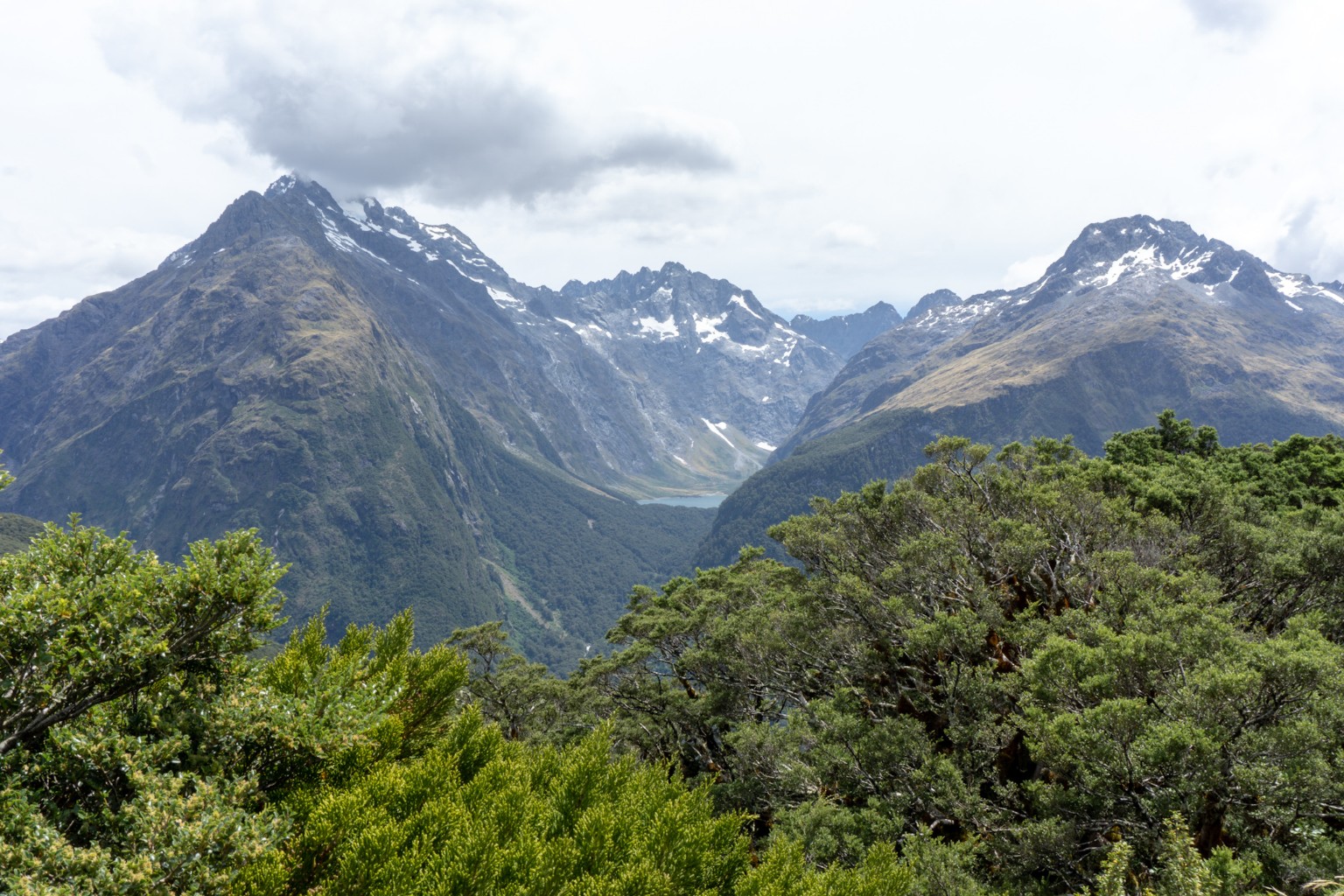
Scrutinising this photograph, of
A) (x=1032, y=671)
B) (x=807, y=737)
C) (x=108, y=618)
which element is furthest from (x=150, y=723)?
(x=807, y=737)

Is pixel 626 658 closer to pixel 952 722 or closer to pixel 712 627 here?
pixel 712 627

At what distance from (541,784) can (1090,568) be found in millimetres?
27974

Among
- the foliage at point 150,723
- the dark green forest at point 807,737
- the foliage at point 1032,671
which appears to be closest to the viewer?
the foliage at point 150,723

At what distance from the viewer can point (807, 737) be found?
30938 mm

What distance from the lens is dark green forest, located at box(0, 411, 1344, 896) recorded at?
37.9 ft

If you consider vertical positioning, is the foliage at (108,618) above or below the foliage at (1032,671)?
above


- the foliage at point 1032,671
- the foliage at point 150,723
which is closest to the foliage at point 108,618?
the foliage at point 150,723

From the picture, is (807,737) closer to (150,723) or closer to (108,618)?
(150,723)

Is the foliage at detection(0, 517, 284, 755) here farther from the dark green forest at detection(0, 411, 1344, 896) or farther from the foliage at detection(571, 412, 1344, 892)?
the foliage at detection(571, 412, 1344, 892)

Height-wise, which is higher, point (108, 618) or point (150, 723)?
point (108, 618)

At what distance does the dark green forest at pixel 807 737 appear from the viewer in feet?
37.9

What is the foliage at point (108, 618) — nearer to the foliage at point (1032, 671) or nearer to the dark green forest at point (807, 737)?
the dark green forest at point (807, 737)

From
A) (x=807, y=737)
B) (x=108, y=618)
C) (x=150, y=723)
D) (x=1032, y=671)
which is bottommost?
(x=807, y=737)

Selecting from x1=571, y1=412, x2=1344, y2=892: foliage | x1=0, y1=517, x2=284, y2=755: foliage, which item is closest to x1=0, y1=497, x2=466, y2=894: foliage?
x1=0, y1=517, x2=284, y2=755: foliage
